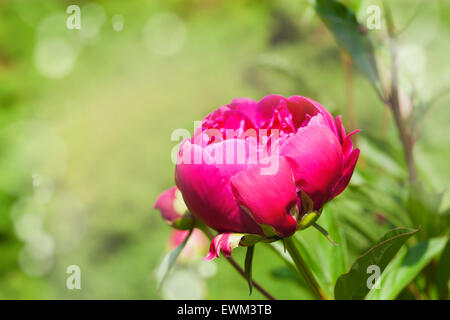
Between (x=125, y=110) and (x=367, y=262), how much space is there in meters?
1.20

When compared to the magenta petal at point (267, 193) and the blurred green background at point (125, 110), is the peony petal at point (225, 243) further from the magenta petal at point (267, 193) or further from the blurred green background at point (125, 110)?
the blurred green background at point (125, 110)

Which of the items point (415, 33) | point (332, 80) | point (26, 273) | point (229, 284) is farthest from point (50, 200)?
point (415, 33)

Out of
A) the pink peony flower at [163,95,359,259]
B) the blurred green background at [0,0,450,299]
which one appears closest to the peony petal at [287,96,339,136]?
the pink peony flower at [163,95,359,259]

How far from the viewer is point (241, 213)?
0.24 m

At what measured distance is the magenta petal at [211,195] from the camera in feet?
0.78

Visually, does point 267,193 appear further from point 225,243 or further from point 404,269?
point 404,269

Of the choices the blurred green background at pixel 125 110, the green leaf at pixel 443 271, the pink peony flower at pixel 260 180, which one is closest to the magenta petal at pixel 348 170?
the pink peony flower at pixel 260 180

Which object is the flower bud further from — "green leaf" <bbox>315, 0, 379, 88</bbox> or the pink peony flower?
"green leaf" <bbox>315, 0, 379, 88</bbox>

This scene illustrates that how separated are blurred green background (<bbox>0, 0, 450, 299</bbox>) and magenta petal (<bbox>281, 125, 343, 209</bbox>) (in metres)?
0.29

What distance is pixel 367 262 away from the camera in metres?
0.28

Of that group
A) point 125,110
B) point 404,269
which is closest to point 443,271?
point 404,269

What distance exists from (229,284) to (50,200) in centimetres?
59

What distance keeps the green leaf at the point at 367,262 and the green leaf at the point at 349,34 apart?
5.0 inches

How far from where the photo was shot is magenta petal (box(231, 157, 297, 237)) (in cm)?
23
